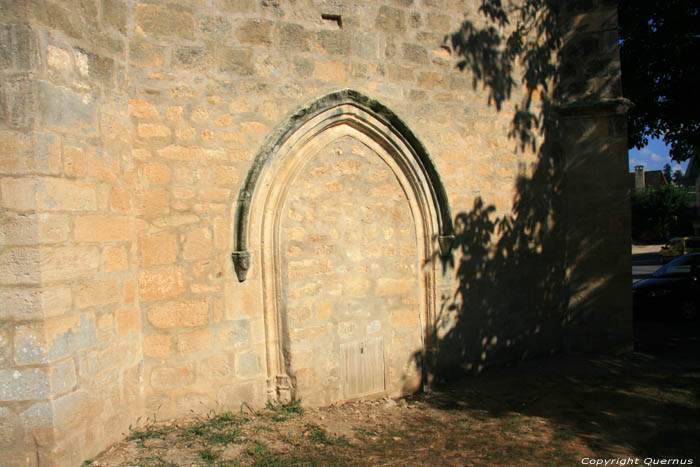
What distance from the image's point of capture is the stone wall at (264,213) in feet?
10.1

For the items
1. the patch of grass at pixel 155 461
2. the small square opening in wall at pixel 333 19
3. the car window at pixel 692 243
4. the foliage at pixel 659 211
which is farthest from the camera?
the foliage at pixel 659 211

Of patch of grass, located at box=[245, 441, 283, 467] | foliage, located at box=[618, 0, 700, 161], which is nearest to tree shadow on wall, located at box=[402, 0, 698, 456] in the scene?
A: patch of grass, located at box=[245, 441, 283, 467]

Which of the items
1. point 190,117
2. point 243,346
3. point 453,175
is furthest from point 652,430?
point 190,117

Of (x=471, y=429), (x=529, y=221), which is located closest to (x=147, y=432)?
(x=471, y=429)

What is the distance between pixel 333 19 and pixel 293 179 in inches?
67.9

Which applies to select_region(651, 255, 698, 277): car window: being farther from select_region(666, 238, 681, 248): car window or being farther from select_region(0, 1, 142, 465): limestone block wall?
select_region(666, 238, 681, 248): car window

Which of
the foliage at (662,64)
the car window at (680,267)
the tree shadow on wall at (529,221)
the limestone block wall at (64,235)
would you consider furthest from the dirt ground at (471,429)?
the foliage at (662,64)

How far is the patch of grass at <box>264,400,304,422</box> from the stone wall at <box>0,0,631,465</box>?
101mm

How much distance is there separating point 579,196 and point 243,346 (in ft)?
16.3

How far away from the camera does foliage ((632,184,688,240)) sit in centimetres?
3494

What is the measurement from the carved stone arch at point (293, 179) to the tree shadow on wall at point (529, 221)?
1.02ft

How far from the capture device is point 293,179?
446 cm

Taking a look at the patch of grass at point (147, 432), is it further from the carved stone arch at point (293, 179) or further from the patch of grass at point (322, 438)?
the patch of grass at point (322, 438)

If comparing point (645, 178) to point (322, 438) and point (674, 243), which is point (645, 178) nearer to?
point (674, 243)
